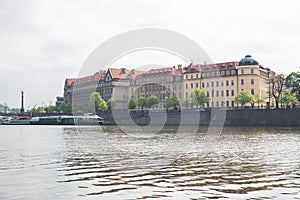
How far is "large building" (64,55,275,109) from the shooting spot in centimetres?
10694

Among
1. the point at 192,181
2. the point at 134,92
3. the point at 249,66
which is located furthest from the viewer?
the point at 134,92

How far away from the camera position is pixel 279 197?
37.3ft

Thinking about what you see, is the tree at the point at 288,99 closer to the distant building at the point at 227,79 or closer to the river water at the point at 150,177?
the distant building at the point at 227,79

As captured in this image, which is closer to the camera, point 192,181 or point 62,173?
point 192,181

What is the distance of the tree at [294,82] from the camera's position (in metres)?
83.4

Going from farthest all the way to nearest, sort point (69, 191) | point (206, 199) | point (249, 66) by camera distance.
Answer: point (249, 66), point (69, 191), point (206, 199)

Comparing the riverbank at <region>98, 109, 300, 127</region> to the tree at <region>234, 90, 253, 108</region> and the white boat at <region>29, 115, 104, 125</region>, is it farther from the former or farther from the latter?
the tree at <region>234, 90, 253, 108</region>

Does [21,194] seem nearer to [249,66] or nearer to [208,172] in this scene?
[208,172]

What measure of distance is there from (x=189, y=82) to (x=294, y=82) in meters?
38.6

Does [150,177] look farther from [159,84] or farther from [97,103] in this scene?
[159,84]

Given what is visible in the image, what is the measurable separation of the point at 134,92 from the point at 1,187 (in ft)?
419

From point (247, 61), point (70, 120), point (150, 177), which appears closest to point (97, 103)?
point (70, 120)

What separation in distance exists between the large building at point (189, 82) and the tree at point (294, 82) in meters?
4.83

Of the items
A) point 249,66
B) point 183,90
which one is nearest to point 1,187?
point 249,66
